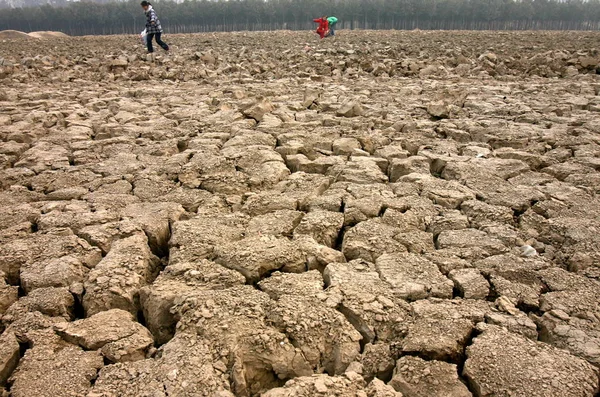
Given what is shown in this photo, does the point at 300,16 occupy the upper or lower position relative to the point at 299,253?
upper

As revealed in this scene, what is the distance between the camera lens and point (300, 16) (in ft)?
135

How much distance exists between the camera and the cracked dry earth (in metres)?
1.56

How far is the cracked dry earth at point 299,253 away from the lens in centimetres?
156

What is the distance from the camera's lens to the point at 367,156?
3469 mm

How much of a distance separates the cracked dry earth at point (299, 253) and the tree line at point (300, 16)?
38893 mm

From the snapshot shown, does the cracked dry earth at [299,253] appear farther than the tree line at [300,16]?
No

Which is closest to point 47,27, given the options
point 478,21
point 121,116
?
point 478,21

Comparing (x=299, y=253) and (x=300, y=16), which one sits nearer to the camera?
(x=299, y=253)

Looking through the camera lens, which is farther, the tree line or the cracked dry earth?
the tree line

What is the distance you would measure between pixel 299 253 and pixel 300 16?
43.2 m

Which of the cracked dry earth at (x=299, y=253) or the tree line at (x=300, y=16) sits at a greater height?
the tree line at (x=300, y=16)

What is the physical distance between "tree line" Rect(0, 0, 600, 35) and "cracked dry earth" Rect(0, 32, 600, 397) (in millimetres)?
38893

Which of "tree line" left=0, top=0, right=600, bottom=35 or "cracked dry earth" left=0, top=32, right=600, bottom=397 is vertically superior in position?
"tree line" left=0, top=0, right=600, bottom=35

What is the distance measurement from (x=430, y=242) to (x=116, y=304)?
1638 millimetres
